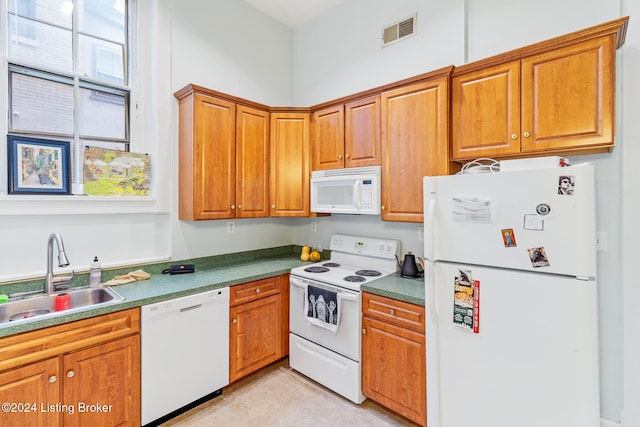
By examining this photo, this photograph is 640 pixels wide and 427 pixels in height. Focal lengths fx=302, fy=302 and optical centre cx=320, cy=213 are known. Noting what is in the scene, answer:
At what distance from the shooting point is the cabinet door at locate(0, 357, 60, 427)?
148cm

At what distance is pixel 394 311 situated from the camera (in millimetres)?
2053

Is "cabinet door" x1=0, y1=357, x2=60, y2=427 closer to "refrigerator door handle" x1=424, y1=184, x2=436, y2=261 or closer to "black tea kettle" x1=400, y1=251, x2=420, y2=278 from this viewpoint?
"refrigerator door handle" x1=424, y1=184, x2=436, y2=261

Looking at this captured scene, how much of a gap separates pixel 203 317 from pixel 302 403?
1.00 m

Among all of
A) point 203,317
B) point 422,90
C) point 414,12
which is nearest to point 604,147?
point 422,90

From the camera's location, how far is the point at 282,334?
9.07 feet

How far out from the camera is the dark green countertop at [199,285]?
5.34 feet

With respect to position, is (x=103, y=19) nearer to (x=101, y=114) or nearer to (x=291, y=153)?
(x=101, y=114)

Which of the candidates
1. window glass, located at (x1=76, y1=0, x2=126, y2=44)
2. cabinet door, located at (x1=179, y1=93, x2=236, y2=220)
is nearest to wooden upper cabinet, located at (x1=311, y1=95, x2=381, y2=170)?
cabinet door, located at (x1=179, y1=93, x2=236, y2=220)

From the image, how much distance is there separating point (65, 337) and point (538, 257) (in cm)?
247

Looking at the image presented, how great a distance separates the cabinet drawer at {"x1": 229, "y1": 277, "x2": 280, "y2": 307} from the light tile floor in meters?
0.72

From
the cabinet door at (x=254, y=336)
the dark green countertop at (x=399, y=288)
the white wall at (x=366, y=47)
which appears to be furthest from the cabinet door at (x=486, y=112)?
the cabinet door at (x=254, y=336)

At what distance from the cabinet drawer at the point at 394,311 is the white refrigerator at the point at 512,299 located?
0.14 meters

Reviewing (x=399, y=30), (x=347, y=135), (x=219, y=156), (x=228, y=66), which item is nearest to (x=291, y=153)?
(x=347, y=135)

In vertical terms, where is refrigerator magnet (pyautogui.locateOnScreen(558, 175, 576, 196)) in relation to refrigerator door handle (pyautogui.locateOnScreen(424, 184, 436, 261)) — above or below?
above
